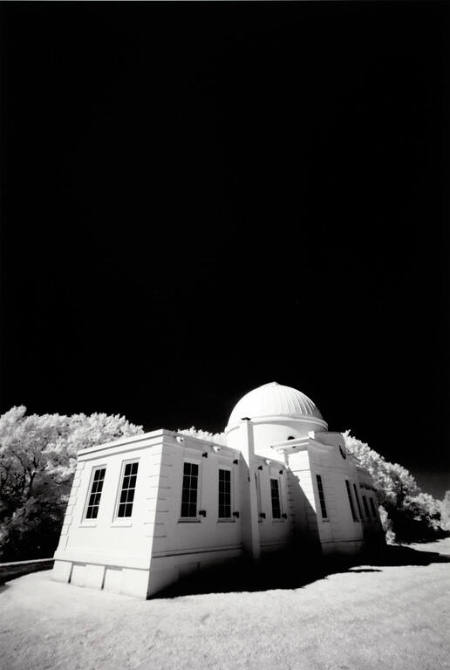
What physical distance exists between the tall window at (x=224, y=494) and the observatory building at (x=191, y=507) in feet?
0.19

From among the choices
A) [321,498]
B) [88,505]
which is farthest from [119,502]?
[321,498]

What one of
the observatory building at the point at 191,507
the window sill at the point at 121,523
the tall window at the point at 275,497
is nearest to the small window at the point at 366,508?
the observatory building at the point at 191,507

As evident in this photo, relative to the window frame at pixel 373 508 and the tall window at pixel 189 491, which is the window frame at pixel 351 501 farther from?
the tall window at pixel 189 491

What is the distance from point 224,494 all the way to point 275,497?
4531 mm

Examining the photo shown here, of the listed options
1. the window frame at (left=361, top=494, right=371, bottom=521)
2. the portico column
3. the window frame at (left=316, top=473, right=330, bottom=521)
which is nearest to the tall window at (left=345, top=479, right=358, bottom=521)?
the window frame at (left=316, top=473, right=330, bottom=521)

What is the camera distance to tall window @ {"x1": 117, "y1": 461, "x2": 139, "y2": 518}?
38.7 feet

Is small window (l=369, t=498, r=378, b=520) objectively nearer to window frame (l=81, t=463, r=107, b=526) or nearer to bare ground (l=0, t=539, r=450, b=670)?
bare ground (l=0, t=539, r=450, b=670)

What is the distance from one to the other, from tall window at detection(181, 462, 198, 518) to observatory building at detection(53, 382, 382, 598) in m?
0.04

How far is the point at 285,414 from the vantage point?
76.9ft

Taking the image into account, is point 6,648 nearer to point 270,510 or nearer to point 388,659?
point 388,659

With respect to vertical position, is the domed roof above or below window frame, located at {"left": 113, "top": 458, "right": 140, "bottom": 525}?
above

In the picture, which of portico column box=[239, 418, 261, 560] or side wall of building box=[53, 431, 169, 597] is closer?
side wall of building box=[53, 431, 169, 597]

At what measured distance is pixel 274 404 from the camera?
24219 mm

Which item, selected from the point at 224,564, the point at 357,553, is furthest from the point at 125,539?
the point at 357,553
